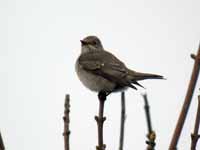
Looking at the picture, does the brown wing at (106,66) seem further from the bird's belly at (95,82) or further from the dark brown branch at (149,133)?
the dark brown branch at (149,133)

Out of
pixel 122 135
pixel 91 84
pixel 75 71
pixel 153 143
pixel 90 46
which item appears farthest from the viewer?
pixel 90 46

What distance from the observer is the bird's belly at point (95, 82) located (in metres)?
8.60

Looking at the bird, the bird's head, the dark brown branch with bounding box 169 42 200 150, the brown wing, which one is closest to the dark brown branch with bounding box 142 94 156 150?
the dark brown branch with bounding box 169 42 200 150

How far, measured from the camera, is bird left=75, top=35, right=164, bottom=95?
8.35 meters

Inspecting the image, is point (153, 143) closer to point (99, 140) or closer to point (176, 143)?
point (176, 143)

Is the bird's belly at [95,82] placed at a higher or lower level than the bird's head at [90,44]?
lower

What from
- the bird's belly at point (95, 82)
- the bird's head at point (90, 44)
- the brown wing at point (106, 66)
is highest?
the bird's head at point (90, 44)

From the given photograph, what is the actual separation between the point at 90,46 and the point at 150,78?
3.05 m

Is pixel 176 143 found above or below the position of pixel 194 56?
below

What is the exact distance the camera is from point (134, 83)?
830 cm

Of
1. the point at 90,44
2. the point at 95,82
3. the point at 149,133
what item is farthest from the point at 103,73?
the point at 149,133

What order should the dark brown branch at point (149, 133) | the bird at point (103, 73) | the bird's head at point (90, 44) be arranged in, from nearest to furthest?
the dark brown branch at point (149, 133) → the bird at point (103, 73) → the bird's head at point (90, 44)

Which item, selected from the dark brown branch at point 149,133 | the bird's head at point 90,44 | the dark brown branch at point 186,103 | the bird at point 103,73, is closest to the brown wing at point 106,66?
the bird at point 103,73

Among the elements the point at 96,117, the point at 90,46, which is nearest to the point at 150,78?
the point at 90,46
